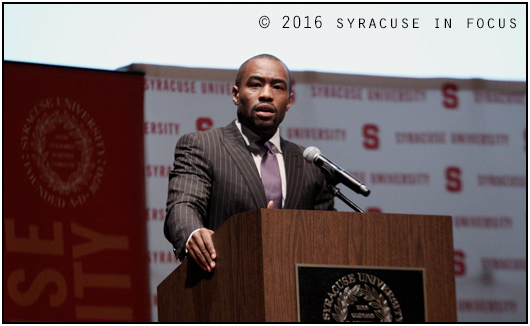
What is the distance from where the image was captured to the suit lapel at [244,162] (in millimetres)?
2887

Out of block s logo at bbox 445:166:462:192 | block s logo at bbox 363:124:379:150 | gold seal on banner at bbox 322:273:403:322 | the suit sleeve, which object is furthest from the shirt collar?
block s logo at bbox 445:166:462:192

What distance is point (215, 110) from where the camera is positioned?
5.09 metres

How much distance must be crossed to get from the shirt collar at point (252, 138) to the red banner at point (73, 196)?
1.90 metres

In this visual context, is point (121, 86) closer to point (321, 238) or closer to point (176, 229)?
point (176, 229)

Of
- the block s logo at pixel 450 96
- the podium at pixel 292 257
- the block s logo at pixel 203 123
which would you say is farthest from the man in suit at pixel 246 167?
the block s logo at pixel 450 96

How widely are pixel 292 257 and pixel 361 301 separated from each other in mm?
237

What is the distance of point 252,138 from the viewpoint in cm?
310

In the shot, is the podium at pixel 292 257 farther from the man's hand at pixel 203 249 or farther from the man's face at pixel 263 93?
the man's face at pixel 263 93

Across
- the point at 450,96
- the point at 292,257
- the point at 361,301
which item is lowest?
the point at 361,301

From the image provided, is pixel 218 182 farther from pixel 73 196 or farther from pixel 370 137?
pixel 370 137

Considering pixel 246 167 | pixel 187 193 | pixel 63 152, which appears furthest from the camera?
pixel 63 152

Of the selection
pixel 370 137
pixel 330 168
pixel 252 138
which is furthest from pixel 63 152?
pixel 330 168

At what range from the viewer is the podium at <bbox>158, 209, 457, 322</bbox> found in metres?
2.34

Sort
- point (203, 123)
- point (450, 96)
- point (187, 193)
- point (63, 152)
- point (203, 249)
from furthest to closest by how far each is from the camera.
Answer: point (450, 96)
point (203, 123)
point (63, 152)
point (187, 193)
point (203, 249)
